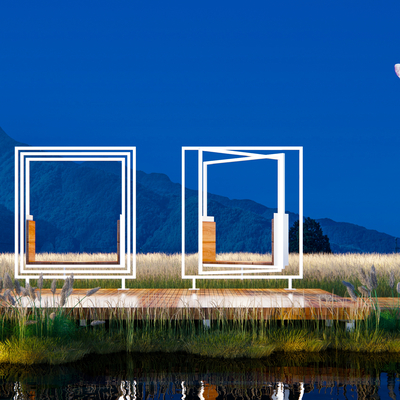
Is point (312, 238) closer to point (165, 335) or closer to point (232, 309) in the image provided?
point (232, 309)

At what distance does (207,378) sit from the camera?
3.47m

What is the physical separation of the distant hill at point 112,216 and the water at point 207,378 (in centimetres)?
4629

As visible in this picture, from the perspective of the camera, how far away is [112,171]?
236ft

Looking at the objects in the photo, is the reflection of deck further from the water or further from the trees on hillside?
the trees on hillside

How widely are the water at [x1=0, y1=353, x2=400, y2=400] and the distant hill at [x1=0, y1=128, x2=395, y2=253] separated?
4629 cm

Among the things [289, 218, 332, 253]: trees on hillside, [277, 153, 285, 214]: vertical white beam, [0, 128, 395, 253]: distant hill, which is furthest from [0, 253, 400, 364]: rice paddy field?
[0, 128, 395, 253]: distant hill

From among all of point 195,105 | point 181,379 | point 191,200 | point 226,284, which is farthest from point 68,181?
point 181,379

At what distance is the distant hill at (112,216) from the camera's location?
54719 mm

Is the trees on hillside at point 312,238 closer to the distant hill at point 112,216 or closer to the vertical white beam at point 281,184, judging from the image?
the vertical white beam at point 281,184

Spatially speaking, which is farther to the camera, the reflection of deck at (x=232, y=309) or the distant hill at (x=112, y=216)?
the distant hill at (x=112, y=216)

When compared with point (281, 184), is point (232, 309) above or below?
below

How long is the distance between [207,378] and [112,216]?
2398 inches

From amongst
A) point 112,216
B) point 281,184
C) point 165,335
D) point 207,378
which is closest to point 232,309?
point 165,335

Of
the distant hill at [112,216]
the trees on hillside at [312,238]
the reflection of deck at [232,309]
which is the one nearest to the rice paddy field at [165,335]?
the reflection of deck at [232,309]
